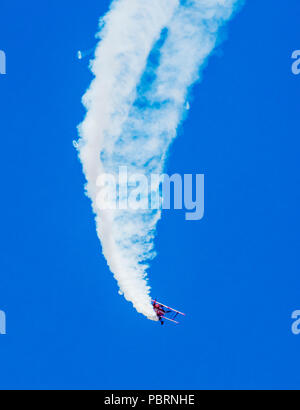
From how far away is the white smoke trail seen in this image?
22.2 feet

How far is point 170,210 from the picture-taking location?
8086 mm

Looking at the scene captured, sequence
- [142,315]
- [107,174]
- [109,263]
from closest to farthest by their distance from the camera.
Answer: [107,174]
[109,263]
[142,315]

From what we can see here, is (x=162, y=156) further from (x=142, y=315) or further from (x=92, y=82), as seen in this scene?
(x=142, y=315)

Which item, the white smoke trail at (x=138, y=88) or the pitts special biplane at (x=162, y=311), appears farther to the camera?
the pitts special biplane at (x=162, y=311)

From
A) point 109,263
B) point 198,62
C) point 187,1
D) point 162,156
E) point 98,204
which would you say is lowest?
point 109,263

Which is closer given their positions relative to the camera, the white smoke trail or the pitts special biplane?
the white smoke trail

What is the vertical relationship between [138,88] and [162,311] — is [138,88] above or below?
above

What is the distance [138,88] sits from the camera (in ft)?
22.8

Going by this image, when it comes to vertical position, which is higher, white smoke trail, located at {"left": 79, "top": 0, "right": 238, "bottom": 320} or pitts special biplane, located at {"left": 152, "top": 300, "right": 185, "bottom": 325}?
white smoke trail, located at {"left": 79, "top": 0, "right": 238, "bottom": 320}

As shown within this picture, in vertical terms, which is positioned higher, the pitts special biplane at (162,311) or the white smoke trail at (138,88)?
the white smoke trail at (138,88)

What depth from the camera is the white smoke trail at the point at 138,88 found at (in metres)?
6.77
